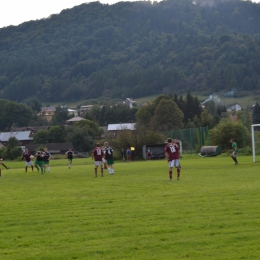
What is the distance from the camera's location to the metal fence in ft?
236

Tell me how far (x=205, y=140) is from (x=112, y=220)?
58.3 metres

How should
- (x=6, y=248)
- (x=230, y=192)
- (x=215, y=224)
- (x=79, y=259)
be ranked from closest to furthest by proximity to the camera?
1. (x=79, y=259)
2. (x=6, y=248)
3. (x=215, y=224)
4. (x=230, y=192)

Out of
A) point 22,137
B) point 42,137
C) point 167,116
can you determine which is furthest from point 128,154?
point 22,137

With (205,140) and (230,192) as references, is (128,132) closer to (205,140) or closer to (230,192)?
(205,140)

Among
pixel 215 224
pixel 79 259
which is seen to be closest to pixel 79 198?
pixel 215 224

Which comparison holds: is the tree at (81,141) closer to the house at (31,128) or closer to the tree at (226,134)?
the house at (31,128)

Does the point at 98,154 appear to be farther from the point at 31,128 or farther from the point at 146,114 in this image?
the point at 31,128

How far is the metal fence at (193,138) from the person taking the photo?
236 ft

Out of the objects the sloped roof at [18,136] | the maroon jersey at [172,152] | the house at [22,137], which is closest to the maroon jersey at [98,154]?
the maroon jersey at [172,152]

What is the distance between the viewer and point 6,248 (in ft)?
37.1

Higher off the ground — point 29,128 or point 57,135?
point 29,128

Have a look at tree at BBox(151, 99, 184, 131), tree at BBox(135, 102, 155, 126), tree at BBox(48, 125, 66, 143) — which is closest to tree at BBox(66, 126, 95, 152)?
tree at BBox(48, 125, 66, 143)

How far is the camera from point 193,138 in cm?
7412

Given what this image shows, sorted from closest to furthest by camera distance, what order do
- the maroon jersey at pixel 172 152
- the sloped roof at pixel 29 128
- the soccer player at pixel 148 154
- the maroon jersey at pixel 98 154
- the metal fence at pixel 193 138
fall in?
the maroon jersey at pixel 172 152 → the maroon jersey at pixel 98 154 → the soccer player at pixel 148 154 → the metal fence at pixel 193 138 → the sloped roof at pixel 29 128
